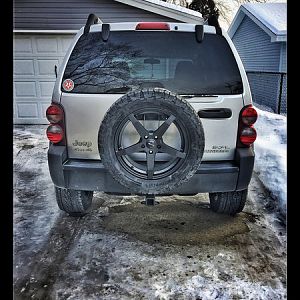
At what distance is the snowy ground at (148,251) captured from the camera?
252 centimetres

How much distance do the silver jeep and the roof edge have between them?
5326 millimetres

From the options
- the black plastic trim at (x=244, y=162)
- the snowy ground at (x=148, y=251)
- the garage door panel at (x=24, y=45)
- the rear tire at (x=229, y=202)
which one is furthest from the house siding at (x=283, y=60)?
the black plastic trim at (x=244, y=162)

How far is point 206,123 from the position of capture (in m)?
2.88

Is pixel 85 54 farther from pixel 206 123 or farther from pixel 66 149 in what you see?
pixel 206 123

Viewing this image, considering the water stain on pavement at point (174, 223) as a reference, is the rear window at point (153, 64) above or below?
above

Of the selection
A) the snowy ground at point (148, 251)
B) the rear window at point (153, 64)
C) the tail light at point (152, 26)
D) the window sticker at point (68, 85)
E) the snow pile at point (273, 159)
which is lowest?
the snowy ground at point (148, 251)

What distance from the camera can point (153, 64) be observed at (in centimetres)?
309

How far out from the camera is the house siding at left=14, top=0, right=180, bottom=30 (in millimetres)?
8297

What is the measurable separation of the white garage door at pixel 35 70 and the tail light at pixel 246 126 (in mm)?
6822

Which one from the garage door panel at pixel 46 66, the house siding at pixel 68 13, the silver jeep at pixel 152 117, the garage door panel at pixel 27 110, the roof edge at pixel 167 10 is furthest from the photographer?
the garage door panel at pixel 27 110

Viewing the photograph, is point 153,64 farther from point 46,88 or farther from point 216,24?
point 46,88

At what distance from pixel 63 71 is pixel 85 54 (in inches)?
9.6

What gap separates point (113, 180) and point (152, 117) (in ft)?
2.05

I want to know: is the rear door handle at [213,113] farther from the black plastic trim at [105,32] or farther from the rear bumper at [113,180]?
the black plastic trim at [105,32]
